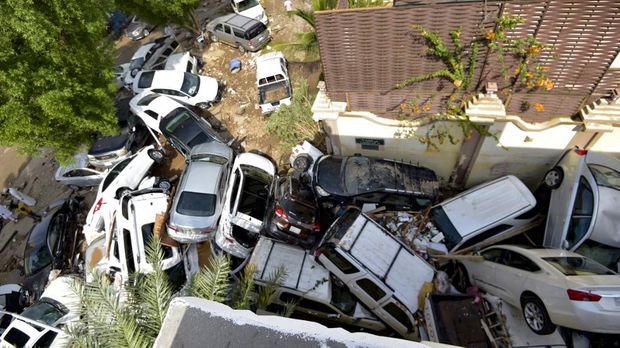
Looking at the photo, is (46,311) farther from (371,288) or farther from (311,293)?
(371,288)

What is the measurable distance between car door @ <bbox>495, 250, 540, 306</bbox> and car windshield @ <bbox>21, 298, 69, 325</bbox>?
9.42m

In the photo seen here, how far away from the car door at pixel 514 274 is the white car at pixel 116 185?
356 inches

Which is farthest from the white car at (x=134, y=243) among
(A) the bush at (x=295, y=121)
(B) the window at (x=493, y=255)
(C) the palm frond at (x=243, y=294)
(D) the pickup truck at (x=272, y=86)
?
(B) the window at (x=493, y=255)

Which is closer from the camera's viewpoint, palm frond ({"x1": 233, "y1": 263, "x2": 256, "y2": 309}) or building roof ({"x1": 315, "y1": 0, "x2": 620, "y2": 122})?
palm frond ({"x1": 233, "y1": 263, "x2": 256, "y2": 309})

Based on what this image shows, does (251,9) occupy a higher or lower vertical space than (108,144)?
higher

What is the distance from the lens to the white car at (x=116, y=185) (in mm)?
9367

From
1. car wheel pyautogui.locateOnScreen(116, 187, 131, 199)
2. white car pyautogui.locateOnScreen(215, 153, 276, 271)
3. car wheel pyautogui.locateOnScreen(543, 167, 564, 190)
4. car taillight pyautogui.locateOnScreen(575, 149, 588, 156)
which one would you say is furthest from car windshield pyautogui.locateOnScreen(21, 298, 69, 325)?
car taillight pyautogui.locateOnScreen(575, 149, 588, 156)

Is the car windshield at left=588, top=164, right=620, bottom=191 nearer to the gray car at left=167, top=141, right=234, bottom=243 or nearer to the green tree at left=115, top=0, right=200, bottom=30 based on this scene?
the gray car at left=167, top=141, right=234, bottom=243

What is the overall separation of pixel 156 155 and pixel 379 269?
301 inches

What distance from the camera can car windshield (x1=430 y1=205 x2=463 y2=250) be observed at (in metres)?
7.62

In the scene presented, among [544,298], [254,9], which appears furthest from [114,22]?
[544,298]

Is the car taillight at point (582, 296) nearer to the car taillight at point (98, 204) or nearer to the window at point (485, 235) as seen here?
the window at point (485, 235)

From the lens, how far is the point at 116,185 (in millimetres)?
9750

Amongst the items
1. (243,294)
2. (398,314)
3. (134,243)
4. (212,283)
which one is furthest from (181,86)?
(398,314)
